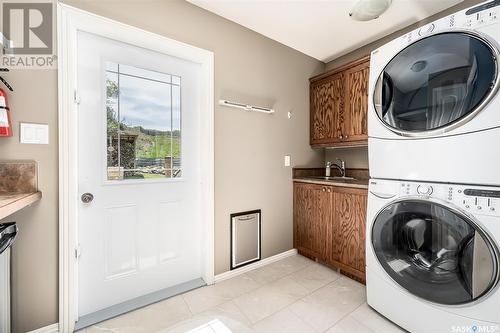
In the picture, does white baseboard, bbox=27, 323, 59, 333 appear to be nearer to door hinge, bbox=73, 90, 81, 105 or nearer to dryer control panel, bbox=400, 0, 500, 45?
door hinge, bbox=73, 90, 81, 105

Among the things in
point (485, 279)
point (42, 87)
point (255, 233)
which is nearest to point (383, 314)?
point (485, 279)

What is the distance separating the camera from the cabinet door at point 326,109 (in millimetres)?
2352

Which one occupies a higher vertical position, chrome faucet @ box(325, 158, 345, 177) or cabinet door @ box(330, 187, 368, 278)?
chrome faucet @ box(325, 158, 345, 177)

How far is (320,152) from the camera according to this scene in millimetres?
2883

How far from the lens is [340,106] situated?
2.33 m

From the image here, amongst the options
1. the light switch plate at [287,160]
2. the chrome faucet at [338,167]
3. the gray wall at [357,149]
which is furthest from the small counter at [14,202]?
the gray wall at [357,149]

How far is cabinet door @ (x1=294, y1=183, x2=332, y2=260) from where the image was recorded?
7.18 ft

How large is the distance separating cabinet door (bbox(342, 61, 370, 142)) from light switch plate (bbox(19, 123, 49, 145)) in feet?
8.23

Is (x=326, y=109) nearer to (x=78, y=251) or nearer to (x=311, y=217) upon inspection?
(x=311, y=217)

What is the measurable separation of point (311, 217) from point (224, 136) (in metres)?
1.30

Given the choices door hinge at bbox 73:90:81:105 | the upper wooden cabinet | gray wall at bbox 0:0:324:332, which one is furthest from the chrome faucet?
door hinge at bbox 73:90:81:105

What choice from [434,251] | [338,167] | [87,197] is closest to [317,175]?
[338,167]

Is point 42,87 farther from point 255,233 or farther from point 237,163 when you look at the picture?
point 255,233

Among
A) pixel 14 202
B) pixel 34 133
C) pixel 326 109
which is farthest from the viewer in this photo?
pixel 326 109
